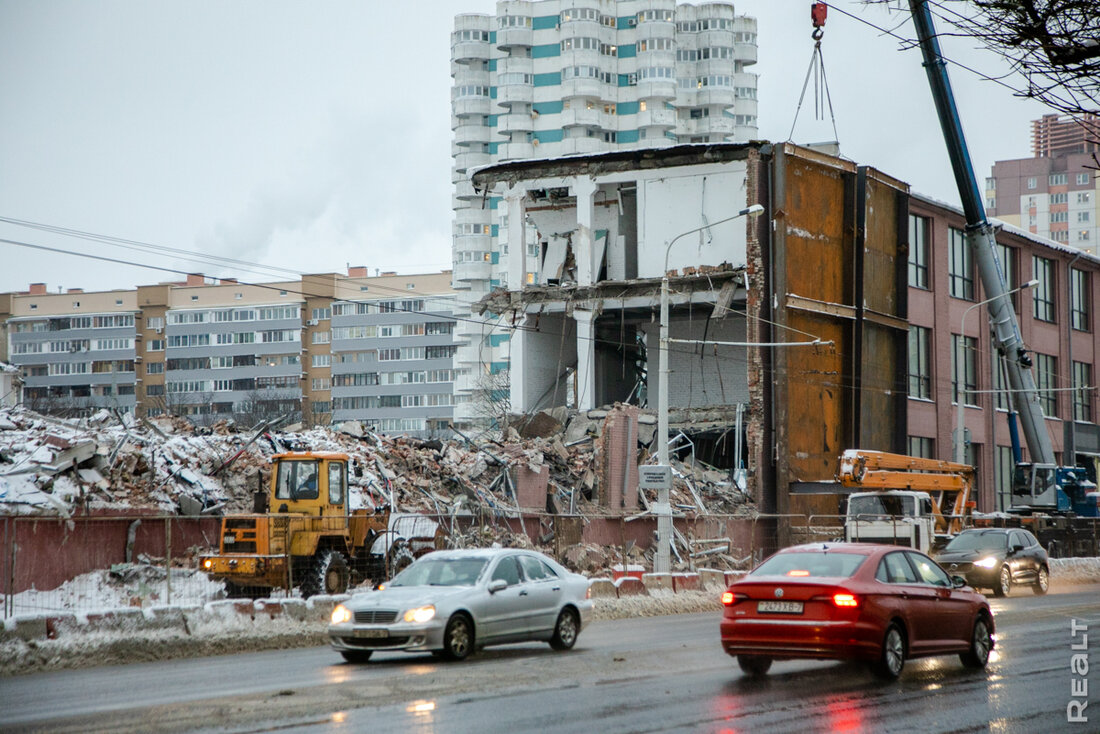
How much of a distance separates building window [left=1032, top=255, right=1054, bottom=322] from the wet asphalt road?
49.2 m

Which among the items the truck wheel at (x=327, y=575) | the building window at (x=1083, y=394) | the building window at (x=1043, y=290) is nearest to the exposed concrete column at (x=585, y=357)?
the building window at (x=1043, y=290)

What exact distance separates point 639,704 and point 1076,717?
3718 mm

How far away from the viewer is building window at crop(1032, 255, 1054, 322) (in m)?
63.0

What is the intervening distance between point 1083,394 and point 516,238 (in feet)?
108

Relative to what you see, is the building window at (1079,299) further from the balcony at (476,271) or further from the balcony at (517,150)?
the balcony at (476,271)

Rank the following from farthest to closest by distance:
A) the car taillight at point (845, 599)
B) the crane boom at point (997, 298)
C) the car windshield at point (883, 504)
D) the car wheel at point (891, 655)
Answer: the crane boom at point (997, 298), the car windshield at point (883, 504), the car wheel at point (891, 655), the car taillight at point (845, 599)

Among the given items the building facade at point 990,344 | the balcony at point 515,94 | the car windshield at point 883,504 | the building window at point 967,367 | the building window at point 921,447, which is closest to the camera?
the car windshield at point 883,504

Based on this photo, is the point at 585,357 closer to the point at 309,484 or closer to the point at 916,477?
the point at 916,477

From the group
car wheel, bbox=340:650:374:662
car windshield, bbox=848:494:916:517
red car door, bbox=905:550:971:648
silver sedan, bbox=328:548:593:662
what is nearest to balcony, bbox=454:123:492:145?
car windshield, bbox=848:494:916:517

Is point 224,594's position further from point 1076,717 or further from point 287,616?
point 1076,717

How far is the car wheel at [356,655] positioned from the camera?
15.4 meters

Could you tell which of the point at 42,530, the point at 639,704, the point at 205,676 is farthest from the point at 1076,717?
the point at 42,530

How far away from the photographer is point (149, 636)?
17.5m

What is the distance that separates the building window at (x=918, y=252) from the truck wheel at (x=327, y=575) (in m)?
36.3
